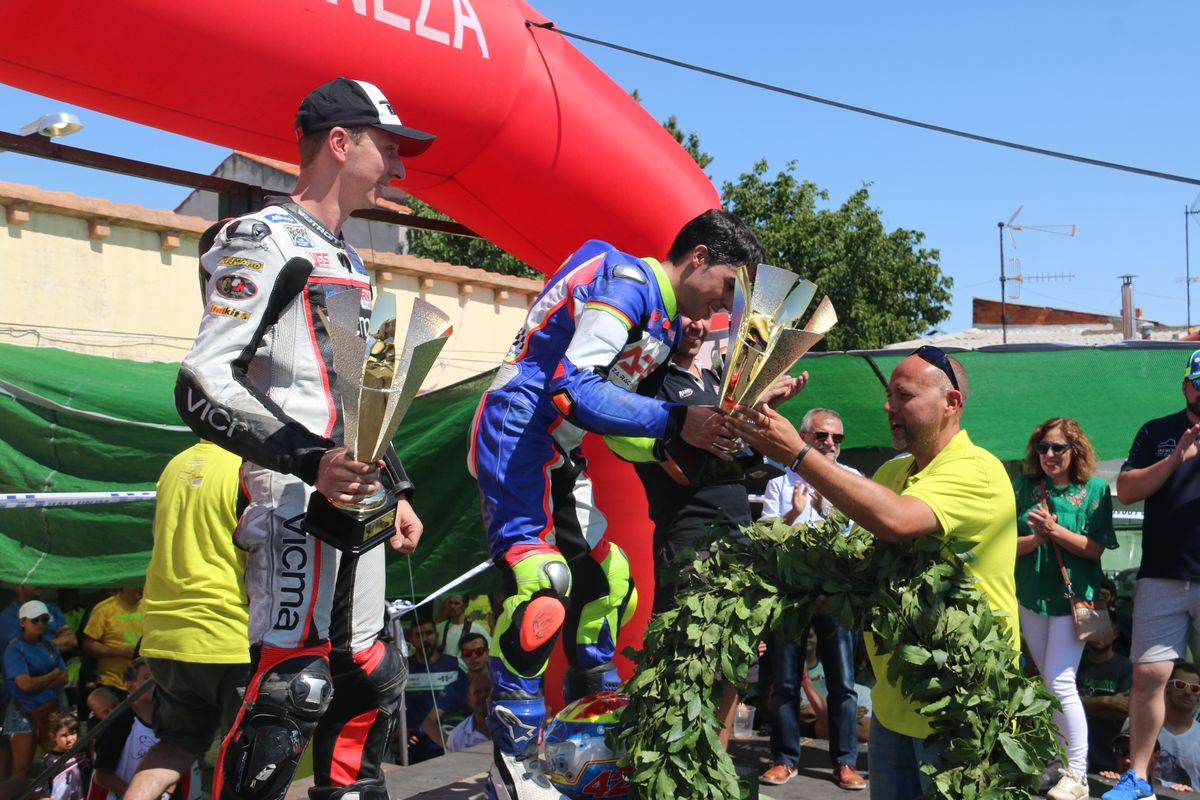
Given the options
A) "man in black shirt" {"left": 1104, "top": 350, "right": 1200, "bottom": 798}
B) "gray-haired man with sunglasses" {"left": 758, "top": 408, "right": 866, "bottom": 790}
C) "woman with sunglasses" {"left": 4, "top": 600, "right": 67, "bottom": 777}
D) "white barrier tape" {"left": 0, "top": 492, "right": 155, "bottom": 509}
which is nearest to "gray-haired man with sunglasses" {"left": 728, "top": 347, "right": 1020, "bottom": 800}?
"gray-haired man with sunglasses" {"left": 758, "top": 408, "right": 866, "bottom": 790}

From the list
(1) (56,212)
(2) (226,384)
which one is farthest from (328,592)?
(1) (56,212)

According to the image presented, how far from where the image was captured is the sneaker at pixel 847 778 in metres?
5.16

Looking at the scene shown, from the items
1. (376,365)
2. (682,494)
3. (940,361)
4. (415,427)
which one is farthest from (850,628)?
(415,427)

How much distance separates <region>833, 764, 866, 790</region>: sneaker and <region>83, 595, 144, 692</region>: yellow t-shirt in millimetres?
3677

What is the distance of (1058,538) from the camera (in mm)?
5570

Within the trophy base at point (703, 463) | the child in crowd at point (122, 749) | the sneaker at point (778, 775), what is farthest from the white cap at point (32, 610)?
the trophy base at point (703, 463)

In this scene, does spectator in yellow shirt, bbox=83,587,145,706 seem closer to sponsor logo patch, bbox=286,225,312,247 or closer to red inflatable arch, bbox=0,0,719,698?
red inflatable arch, bbox=0,0,719,698

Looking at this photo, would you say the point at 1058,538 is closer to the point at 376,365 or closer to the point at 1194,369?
the point at 1194,369

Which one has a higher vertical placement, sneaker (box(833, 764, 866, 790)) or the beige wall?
the beige wall

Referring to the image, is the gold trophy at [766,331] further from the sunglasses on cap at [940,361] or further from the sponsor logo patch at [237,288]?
the sponsor logo patch at [237,288]

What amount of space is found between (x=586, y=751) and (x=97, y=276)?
1125cm

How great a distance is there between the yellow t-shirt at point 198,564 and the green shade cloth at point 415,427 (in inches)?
58.6

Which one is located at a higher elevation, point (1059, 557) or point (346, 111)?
point (346, 111)

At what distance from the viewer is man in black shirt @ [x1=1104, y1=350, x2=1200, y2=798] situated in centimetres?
498
